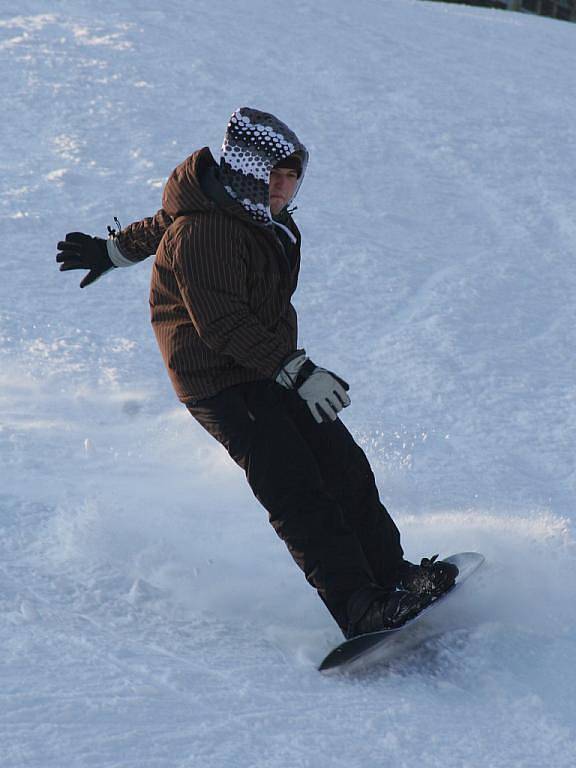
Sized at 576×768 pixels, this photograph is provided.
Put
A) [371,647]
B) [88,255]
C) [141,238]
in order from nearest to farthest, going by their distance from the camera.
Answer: [371,647] < [141,238] < [88,255]

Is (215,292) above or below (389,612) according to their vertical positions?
above

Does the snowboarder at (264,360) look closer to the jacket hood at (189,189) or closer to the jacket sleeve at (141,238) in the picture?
the jacket hood at (189,189)

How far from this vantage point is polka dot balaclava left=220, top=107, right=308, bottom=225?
121 inches

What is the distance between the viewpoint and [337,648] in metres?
3.01

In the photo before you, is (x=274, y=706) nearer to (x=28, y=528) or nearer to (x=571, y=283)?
(x=28, y=528)

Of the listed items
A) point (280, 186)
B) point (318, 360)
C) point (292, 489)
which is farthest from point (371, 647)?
point (318, 360)

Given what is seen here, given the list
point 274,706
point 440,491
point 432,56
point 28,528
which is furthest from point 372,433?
point 432,56

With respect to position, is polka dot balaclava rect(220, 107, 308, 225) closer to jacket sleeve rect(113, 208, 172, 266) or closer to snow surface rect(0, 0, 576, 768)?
jacket sleeve rect(113, 208, 172, 266)

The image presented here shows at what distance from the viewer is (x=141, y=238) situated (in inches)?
144

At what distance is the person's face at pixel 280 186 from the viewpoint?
3162mm

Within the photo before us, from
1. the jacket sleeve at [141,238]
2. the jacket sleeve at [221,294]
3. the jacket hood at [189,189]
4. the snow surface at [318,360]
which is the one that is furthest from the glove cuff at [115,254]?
the snow surface at [318,360]

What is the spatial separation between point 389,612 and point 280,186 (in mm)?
1220

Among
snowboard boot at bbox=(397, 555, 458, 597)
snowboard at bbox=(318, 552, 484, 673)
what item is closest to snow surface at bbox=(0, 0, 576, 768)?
snowboard at bbox=(318, 552, 484, 673)

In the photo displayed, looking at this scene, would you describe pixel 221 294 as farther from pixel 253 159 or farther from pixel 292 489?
pixel 292 489
